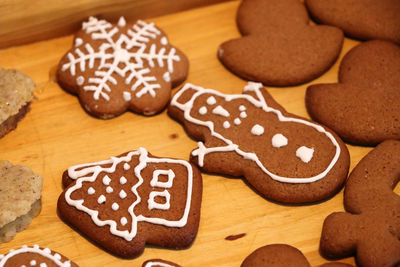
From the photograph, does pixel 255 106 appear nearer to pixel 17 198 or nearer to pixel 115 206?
pixel 115 206

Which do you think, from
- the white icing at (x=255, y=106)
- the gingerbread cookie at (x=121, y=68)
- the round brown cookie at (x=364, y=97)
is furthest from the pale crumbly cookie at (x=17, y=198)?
the round brown cookie at (x=364, y=97)

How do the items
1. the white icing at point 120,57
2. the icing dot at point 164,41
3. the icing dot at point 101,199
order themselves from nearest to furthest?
1. the icing dot at point 101,199
2. the white icing at point 120,57
3. the icing dot at point 164,41

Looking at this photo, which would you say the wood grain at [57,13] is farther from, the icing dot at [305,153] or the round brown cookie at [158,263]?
the round brown cookie at [158,263]

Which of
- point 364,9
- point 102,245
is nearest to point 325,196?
point 102,245

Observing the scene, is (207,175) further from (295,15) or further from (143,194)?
(295,15)

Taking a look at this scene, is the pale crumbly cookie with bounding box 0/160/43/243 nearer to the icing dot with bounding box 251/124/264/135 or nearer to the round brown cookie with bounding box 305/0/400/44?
the icing dot with bounding box 251/124/264/135
